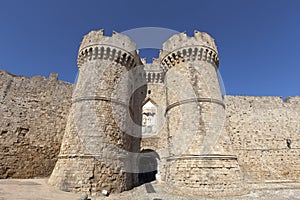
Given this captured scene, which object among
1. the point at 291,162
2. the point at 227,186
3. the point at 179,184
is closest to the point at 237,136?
the point at 291,162

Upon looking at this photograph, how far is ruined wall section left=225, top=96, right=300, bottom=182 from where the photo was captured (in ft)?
33.6

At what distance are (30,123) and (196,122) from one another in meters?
8.98

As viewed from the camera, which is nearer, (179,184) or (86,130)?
(179,184)

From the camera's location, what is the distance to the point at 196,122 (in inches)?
295

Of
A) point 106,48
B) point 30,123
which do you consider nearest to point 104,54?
point 106,48

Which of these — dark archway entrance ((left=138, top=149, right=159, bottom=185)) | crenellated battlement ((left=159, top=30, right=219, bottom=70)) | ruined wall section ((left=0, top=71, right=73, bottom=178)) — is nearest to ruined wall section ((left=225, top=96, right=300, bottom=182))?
crenellated battlement ((left=159, top=30, right=219, bottom=70))

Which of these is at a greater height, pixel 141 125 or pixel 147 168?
pixel 141 125

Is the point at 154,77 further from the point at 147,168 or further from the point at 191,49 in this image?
the point at 147,168

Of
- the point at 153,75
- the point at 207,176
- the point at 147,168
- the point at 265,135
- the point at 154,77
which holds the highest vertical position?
the point at 153,75

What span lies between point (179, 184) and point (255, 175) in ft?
19.9

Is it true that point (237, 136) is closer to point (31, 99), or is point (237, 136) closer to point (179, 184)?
point (179, 184)

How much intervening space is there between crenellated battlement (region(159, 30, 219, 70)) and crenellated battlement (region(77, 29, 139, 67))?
2.22 m

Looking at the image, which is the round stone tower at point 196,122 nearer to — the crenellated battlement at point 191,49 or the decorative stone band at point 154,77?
the crenellated battlement at point 191,49

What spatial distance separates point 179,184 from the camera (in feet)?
22.5
